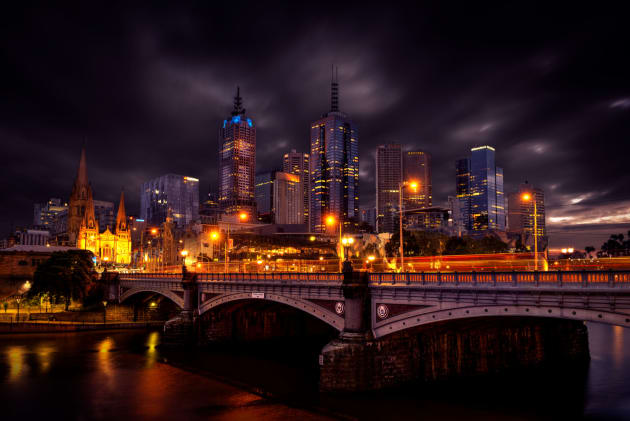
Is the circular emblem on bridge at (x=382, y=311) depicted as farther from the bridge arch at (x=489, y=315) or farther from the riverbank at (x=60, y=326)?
the riverbank at (x=60, y=326)

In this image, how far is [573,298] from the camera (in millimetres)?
23641

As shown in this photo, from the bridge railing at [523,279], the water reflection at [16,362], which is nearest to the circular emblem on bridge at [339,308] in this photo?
the bridge railing at [523,279]

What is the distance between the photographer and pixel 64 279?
268 ft

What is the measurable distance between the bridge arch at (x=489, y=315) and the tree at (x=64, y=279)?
6823 cm

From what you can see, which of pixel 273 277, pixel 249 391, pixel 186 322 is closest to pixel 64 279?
pixel 186 322

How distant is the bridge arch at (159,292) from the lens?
59844 millimetres

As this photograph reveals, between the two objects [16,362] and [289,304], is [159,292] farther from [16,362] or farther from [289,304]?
[289,304]

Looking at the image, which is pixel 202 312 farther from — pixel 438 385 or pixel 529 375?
pixel 529 375

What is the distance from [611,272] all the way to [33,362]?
50.8m

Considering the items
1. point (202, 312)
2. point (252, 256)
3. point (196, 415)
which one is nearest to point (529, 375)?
point (196, 415)

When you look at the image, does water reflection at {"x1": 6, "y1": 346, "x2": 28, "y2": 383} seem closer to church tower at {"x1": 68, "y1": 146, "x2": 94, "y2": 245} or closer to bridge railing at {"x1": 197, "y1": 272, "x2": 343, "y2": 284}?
bridge railing at {"x1": 197, "y1": 272, "x2": 343, "y2": 284}

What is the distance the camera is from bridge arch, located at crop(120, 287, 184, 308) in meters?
59.8

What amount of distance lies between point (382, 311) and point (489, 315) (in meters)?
8.29

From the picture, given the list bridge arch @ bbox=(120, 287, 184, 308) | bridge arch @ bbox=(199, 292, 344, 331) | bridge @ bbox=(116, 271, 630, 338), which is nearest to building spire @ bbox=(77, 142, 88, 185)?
bridge arch @ bbox=(120, 287, 184, 308)
